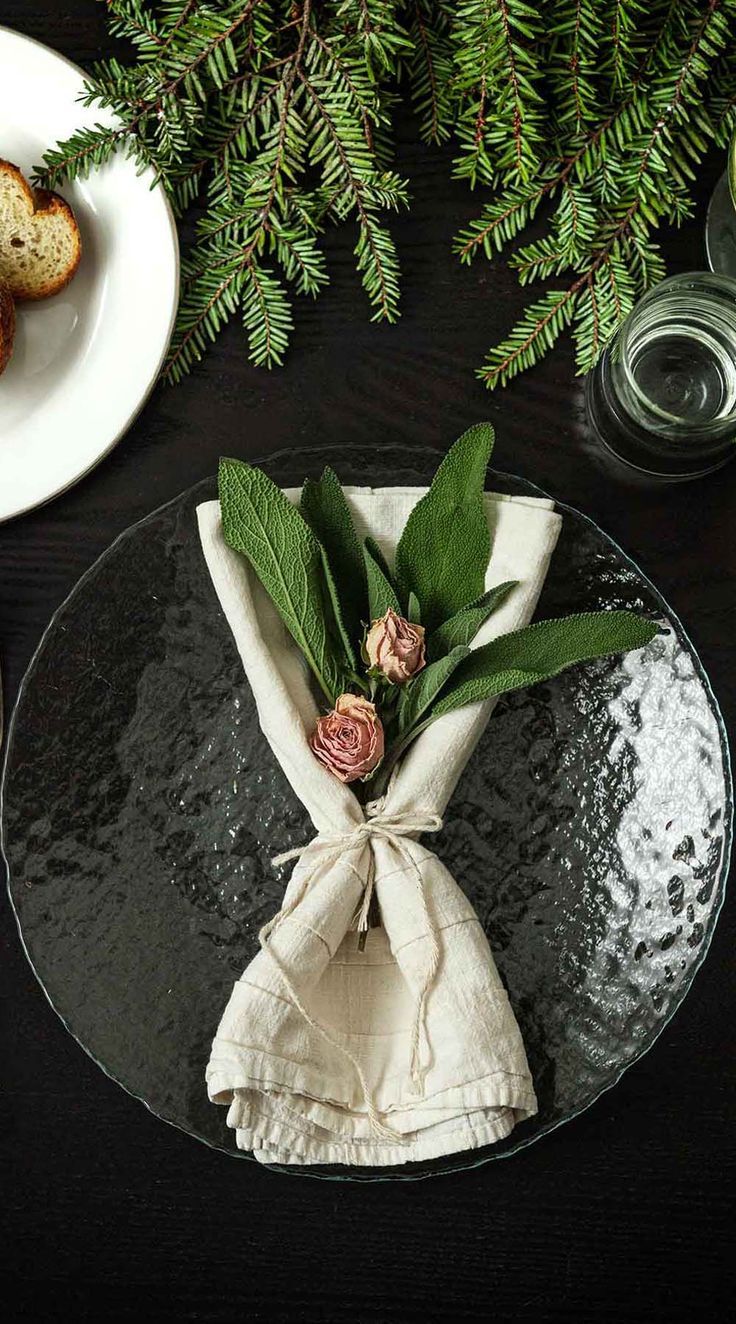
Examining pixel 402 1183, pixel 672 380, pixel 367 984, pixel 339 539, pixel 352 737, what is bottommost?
pixel 402 1183

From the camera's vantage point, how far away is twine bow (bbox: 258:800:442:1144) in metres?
0.50

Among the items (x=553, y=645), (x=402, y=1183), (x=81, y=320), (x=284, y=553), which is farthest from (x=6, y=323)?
(x=402, y=1183)

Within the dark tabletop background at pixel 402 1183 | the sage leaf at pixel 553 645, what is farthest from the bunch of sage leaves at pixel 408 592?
the dark tabletop background at pixel 402 1183

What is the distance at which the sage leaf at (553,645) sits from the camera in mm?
506

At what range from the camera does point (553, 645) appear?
0.51 m

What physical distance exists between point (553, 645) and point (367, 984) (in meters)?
0.20

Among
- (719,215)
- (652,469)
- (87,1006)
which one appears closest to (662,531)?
(652,469)

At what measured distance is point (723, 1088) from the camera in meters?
0.61

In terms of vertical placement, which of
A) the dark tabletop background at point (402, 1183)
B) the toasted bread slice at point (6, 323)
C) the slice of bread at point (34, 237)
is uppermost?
the slice of bread at point (34, 237)

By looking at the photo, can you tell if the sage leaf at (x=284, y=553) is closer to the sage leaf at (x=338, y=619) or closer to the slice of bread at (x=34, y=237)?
the sage leaf at (x=338, y=619)

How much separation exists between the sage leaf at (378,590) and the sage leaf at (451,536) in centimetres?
2

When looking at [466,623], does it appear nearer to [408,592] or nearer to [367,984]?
[408,592]

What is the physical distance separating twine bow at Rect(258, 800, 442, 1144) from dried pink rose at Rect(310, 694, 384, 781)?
0.10 feet

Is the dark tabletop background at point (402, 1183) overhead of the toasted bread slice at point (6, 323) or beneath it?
beneath
